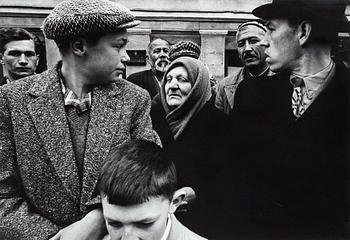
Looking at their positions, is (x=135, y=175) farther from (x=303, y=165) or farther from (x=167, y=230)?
(x=303, y=165)

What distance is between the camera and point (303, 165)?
1.18m

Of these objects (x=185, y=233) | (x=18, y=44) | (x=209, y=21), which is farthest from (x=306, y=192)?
(x=18, y=44)

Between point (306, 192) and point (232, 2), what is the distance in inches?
26.0

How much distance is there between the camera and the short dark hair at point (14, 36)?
5.15 ft

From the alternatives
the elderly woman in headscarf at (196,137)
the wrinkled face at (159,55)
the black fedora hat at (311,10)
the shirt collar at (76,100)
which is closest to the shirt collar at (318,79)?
the black fedora hat at (311,10)

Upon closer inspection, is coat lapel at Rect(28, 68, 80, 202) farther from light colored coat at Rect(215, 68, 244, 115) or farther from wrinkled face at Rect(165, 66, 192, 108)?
light colored coat at Rect(215, 68, 244, 115)

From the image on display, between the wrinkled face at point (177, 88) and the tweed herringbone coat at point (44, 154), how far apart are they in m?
0.56

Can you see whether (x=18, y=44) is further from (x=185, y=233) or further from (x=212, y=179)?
(x=185, y=233)

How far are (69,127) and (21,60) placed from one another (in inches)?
31.9

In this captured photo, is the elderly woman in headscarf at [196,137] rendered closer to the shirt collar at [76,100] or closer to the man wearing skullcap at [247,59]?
the man wearing skullcap at [247,59]

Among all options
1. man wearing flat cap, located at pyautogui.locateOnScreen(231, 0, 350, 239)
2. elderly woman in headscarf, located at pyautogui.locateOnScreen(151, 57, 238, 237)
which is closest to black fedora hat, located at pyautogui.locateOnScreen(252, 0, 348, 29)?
man wearing flat cap, located at pyautogui.locateOnScreen(231, 0, 350, 239)

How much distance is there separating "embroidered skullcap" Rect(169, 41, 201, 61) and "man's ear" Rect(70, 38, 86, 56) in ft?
2.26

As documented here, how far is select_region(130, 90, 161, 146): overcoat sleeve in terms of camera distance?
979 mm

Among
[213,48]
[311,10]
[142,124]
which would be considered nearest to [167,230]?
[142,124]
